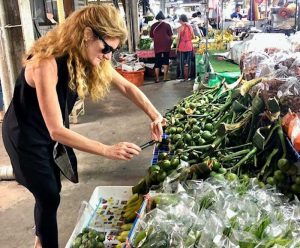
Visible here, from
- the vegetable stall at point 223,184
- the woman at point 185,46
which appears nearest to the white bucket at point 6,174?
the vegetable stall at point 223,184

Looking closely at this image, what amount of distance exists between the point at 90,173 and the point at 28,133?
2.15 metres

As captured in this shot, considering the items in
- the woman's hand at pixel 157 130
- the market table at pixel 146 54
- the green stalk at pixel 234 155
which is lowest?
the market table at pixel 146 54

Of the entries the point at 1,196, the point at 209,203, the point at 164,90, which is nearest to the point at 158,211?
the point at 209,203

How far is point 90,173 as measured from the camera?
14.0 ft

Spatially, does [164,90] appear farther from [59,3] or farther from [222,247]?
[222,247]

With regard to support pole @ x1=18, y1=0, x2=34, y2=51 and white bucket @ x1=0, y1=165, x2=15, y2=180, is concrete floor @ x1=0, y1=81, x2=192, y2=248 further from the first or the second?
support pole @ x1=18, y1=0, x2=34, y2=51

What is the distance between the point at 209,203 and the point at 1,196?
279 centimetres

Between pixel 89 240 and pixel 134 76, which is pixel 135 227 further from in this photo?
pixel 134 76

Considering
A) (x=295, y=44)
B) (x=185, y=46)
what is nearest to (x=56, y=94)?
(x=295, y=44)

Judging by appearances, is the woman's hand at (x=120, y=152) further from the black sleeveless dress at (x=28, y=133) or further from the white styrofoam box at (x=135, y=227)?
the black sleeveless dress at (x=28, y=133)

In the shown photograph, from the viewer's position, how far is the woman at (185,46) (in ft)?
28.6

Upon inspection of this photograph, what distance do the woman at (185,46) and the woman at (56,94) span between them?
652 cm

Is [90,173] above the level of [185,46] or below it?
below

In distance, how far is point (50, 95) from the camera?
1868 mm
